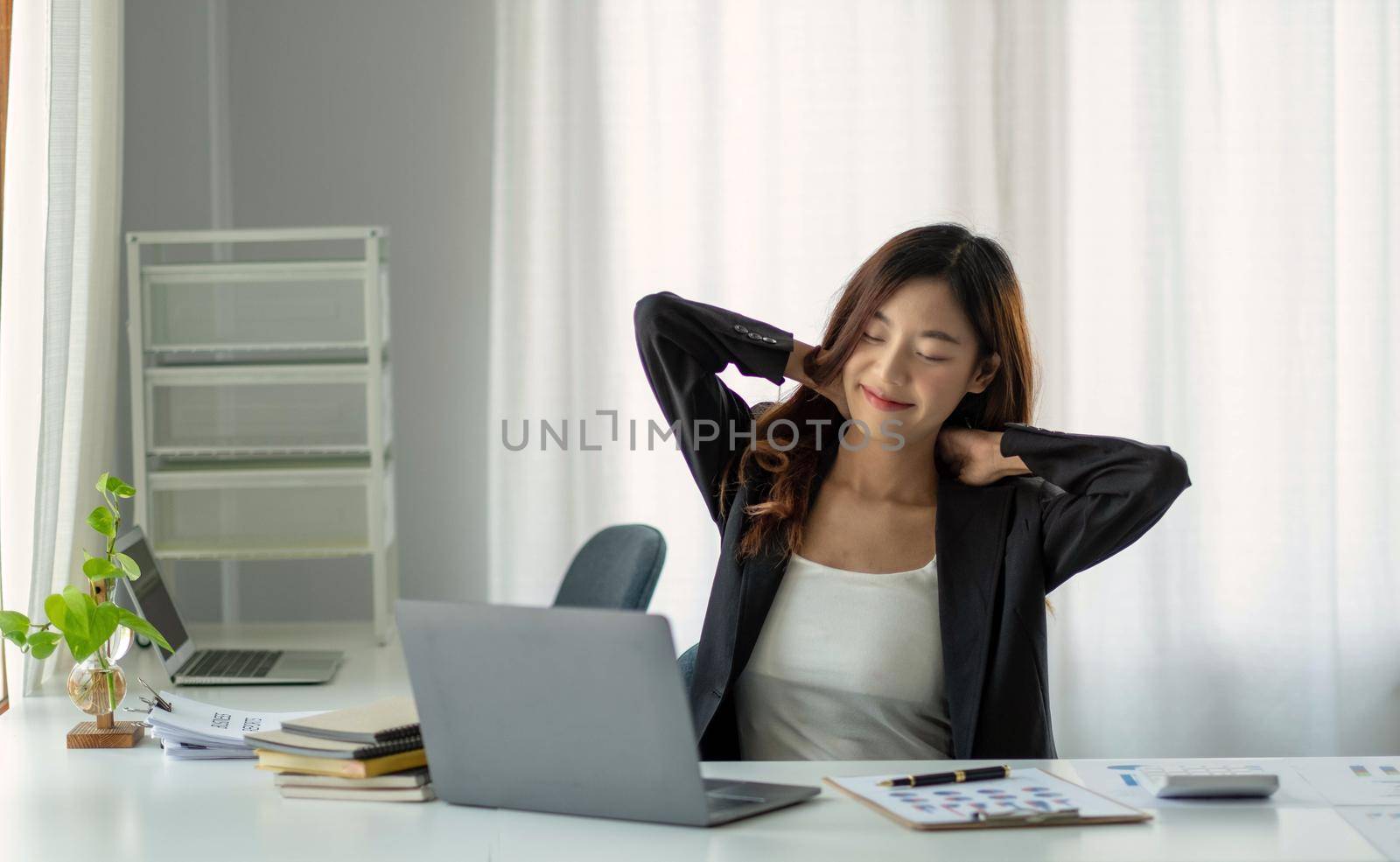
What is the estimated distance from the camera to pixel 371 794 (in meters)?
1.31

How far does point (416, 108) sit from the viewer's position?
10.5 ft

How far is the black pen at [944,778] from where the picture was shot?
4.40 ft

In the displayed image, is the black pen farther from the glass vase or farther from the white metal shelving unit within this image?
the white metal shelving unit

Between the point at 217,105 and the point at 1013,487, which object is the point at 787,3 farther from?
the point at 1013,487

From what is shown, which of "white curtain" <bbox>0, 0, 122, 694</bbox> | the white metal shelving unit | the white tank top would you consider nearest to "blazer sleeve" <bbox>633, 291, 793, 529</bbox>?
the white tank top

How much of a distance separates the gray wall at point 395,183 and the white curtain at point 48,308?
0.86 metres

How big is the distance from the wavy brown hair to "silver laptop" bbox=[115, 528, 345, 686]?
0.87 metres

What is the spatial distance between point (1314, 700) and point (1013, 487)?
179 centimetres

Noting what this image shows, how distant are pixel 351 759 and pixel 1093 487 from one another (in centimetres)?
101

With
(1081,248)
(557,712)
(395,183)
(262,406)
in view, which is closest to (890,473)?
A: (557,712)

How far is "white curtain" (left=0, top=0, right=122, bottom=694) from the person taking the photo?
2.12m

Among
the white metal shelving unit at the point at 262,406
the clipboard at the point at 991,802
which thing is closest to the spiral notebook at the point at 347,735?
the clipboard at the point at 991,802

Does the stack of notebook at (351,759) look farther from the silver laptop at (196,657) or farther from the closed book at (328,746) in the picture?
the silver laptop at (196,657)

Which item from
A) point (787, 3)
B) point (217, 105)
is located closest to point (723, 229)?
point (787, 3)
